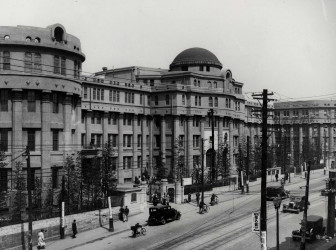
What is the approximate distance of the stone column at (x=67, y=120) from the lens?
128ft

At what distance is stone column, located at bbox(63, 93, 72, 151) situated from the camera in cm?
3897

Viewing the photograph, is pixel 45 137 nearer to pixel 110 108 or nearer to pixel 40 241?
pixel 40 241

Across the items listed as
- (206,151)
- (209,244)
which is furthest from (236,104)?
(209,244)

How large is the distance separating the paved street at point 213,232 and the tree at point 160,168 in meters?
13.2

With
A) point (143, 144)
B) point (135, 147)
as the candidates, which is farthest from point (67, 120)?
point (143, 144)

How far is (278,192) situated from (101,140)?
2567 centimetres

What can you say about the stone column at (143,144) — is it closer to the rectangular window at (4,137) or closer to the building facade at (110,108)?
the building facade at (110,108)

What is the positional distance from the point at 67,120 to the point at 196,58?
32700 mm

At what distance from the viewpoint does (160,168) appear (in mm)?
54719

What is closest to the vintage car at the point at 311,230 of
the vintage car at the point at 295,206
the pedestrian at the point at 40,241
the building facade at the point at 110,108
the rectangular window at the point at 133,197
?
the vintage car at the point at 295,206

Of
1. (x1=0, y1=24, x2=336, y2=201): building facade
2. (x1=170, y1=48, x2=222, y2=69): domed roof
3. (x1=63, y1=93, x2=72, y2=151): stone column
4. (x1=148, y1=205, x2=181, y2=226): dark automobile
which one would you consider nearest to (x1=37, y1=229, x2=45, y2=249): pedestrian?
(x1=148, y1=205, x2=181, y2=226): dark automobile

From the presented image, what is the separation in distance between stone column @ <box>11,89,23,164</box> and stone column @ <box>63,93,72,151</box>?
178 inches

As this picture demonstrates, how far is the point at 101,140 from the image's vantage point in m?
54.1

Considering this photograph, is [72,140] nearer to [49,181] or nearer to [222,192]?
[49,181]
